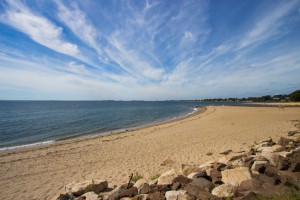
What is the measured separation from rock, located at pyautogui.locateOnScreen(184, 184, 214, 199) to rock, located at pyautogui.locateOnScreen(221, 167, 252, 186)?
1.07m

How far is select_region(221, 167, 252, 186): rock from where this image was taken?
4785mm

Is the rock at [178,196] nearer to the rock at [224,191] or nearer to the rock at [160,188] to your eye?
the rock at [160,188]

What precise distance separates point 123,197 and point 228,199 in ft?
8.71

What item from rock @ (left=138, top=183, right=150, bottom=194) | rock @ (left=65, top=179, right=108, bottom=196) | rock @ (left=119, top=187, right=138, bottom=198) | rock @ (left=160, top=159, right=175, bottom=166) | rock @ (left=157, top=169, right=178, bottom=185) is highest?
rock @ (left=157, top=169, right=178, bottom=185)

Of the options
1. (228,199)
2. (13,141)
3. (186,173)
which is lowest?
(13,141)

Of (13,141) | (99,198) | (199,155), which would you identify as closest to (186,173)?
(99,198)

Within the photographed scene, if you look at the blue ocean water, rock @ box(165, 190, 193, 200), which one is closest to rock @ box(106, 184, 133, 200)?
rock @ box(165, 190, 193, 200)

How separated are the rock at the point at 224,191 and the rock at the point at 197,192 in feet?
0.86

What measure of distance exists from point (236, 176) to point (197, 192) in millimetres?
1491

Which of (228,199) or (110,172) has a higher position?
(228,199)

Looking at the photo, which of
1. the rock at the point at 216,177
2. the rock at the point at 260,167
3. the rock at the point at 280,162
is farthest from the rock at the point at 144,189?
the rock at the point at 280,162

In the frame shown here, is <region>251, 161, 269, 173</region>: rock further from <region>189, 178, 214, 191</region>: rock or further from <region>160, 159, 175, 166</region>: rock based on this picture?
<region>160, 159, 175, 166</region>: rock

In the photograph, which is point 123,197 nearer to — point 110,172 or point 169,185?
point 169,185

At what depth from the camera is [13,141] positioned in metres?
17.3
